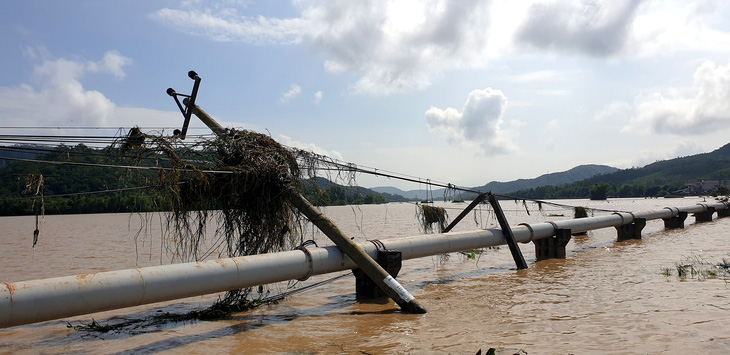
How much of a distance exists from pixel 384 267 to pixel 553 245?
7870mm

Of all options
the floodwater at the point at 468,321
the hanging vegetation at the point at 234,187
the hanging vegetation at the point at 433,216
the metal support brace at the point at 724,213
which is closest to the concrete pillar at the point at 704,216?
the metal support brace at the point at 724,213

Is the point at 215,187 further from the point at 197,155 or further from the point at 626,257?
the point at 626,257

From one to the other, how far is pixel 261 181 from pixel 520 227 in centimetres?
837

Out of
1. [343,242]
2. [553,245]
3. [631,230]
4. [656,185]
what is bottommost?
[631,230]

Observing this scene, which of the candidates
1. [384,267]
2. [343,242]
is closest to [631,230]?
[384,267]

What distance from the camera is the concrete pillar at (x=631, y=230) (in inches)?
787

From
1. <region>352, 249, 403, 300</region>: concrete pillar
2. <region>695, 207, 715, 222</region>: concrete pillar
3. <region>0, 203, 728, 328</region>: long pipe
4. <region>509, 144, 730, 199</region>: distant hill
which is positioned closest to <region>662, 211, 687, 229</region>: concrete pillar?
<region>695, 207, 715, 222</region>: concrete pillar

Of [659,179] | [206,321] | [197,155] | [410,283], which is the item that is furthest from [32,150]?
[659,179]

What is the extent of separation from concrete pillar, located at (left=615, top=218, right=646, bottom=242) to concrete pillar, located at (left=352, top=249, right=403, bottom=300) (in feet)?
49.1

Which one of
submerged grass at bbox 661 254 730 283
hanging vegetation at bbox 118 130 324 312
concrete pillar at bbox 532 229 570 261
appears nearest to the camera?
hanging vegetation at bbox 118 130 324 312

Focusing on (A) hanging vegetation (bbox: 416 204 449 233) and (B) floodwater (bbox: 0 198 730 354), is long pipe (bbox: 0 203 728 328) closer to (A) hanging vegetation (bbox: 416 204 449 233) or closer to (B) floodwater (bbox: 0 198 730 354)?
(B) floodwater (bbox: 0 198 730 354)

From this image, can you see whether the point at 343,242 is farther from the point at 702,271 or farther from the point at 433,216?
the point at 702,271

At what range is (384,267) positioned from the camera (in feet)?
27.9

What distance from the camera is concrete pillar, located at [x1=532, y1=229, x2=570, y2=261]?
46.4ft
